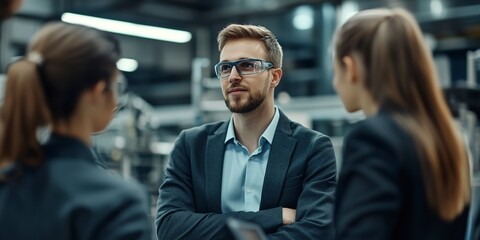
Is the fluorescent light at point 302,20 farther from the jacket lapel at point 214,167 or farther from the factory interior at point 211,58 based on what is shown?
the jacket lapel at point 214,167

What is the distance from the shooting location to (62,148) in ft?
4.74

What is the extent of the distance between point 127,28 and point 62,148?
8.69m

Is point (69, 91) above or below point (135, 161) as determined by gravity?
above

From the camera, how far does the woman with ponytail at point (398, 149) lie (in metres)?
1.38

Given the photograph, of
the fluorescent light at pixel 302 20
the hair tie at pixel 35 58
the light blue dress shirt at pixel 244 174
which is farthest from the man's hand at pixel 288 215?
the fluorescent light at pixel 302 20

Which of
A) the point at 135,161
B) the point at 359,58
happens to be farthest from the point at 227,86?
the point at 135,161

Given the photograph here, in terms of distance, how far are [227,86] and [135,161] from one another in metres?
4.96

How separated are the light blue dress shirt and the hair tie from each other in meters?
1.06

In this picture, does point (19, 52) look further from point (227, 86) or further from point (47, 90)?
point (47, 90)

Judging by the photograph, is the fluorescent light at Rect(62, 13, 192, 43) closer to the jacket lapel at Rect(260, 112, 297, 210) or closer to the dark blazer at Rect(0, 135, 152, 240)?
the jacket lapel at Rect(260, 112, 297, 210)

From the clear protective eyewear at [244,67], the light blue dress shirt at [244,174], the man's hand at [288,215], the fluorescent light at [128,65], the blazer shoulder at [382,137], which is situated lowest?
the fluorescent light at [128,65]

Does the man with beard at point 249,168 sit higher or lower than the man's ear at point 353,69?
lower

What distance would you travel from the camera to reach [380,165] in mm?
1380

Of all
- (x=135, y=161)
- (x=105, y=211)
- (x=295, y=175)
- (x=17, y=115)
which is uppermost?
(x=17, y=115)
